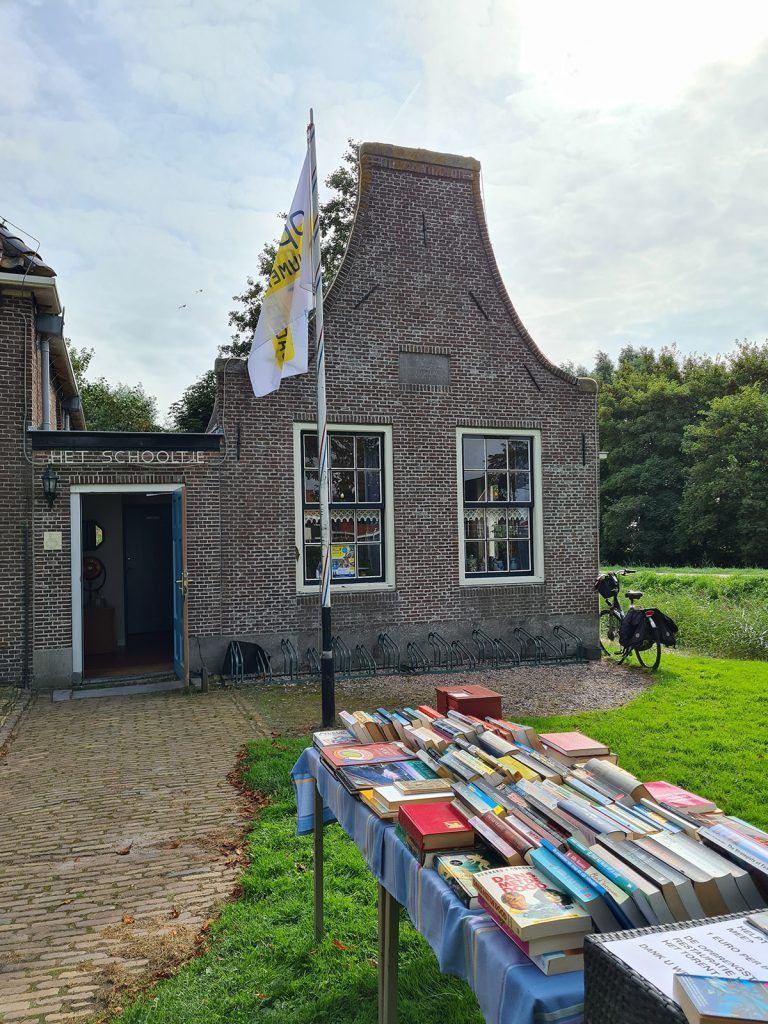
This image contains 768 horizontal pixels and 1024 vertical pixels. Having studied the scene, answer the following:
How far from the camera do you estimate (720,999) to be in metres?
1.31

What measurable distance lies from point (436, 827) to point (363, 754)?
0.94 m

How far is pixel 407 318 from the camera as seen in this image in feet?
39.3

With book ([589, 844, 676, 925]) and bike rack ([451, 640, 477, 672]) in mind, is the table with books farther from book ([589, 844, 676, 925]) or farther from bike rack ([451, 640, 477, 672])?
bike rack ([451, 640, 477, 672])

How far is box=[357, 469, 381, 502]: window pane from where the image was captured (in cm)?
1173

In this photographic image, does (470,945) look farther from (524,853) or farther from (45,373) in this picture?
(45,373)

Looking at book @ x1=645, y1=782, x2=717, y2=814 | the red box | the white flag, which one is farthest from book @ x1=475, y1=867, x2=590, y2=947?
the white flag

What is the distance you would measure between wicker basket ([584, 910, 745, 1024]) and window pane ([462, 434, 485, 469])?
1088cm

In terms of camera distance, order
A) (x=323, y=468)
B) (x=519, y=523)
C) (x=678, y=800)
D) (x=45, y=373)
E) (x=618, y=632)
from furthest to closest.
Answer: (x=618, y=632) → (x=519, y=523) → (x=45, y=373) → (x=323, y=468) → (x=678, y=800)

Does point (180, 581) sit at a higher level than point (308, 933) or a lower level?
higher

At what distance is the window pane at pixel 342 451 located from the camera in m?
11.6

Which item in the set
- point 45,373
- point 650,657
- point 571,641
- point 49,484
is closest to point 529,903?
point 49,484

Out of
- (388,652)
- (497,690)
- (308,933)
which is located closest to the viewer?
(308,933)

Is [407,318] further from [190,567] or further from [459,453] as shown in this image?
[190,567]


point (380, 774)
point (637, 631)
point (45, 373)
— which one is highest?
point (45, 373)
